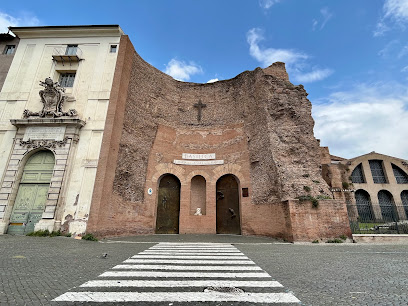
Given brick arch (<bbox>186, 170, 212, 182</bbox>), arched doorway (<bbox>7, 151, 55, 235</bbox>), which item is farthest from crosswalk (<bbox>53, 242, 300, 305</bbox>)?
brick arch (<bbox>186, 170, 212, 182</bbox>)

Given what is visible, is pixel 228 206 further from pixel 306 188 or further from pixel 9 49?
pixel 9 49

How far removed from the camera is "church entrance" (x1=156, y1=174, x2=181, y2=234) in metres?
13.4

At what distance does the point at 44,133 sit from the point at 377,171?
34.1m

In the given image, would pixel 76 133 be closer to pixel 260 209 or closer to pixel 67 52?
pixel 67 52

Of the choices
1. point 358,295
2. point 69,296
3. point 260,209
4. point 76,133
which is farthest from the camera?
point 260,209

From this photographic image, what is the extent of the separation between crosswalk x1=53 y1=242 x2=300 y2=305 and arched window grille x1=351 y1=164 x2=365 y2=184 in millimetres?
27463

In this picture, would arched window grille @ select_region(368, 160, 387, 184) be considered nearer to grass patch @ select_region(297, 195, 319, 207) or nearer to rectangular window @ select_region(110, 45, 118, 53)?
grass patch @ select_region(297, 195, 319, 207)

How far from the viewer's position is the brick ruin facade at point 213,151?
34.2 ft

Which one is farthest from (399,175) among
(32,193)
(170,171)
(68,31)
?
(68,31)

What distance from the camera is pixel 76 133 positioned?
1131 centimetres

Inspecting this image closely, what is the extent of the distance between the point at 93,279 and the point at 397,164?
34.6m

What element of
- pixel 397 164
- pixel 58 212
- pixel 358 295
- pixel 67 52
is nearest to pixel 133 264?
pixel 358 295

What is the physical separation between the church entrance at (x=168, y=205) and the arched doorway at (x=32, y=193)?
6113mm

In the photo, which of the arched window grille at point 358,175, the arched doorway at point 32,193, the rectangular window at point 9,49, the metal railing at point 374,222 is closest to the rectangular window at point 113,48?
the rectangular window at point 9,49
